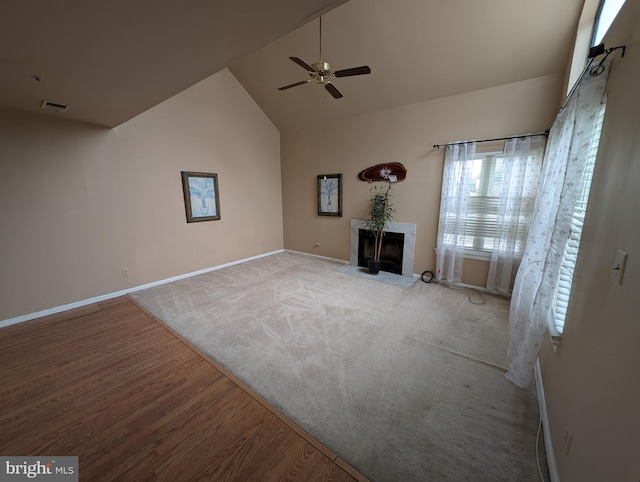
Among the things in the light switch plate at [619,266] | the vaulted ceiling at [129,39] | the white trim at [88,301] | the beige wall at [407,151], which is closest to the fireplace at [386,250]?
the beige wall at [407,151]

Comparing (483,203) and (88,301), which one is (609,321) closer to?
(483,203)

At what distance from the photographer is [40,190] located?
2889 millimetres

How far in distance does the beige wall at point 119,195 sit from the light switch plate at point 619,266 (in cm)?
480

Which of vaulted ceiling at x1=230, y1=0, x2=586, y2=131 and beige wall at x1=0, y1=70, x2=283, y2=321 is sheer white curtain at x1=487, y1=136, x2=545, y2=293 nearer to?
vaulted ceiling at x1=230, y1=0, x2=586, y2=131

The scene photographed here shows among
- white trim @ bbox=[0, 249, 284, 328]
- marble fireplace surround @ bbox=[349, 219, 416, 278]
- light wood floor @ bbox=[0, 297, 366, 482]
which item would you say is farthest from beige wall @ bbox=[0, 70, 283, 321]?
marble fireplace surround @ bbox=[349, 219, 416, 278]

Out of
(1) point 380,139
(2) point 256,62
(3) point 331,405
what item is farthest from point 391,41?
(3) point 331,405

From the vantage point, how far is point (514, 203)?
3.28 metres

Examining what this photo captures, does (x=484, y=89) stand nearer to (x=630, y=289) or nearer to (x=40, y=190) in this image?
(x=630, y=289)

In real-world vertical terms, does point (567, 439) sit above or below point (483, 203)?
below

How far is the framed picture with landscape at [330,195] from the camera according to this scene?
5.02 metres

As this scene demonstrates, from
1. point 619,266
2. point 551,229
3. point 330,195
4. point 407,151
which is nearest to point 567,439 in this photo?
point 619,266

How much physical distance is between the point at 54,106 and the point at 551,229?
4655 millimetres

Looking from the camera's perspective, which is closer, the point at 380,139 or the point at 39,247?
the point at 39,247

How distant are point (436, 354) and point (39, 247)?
4654mm
